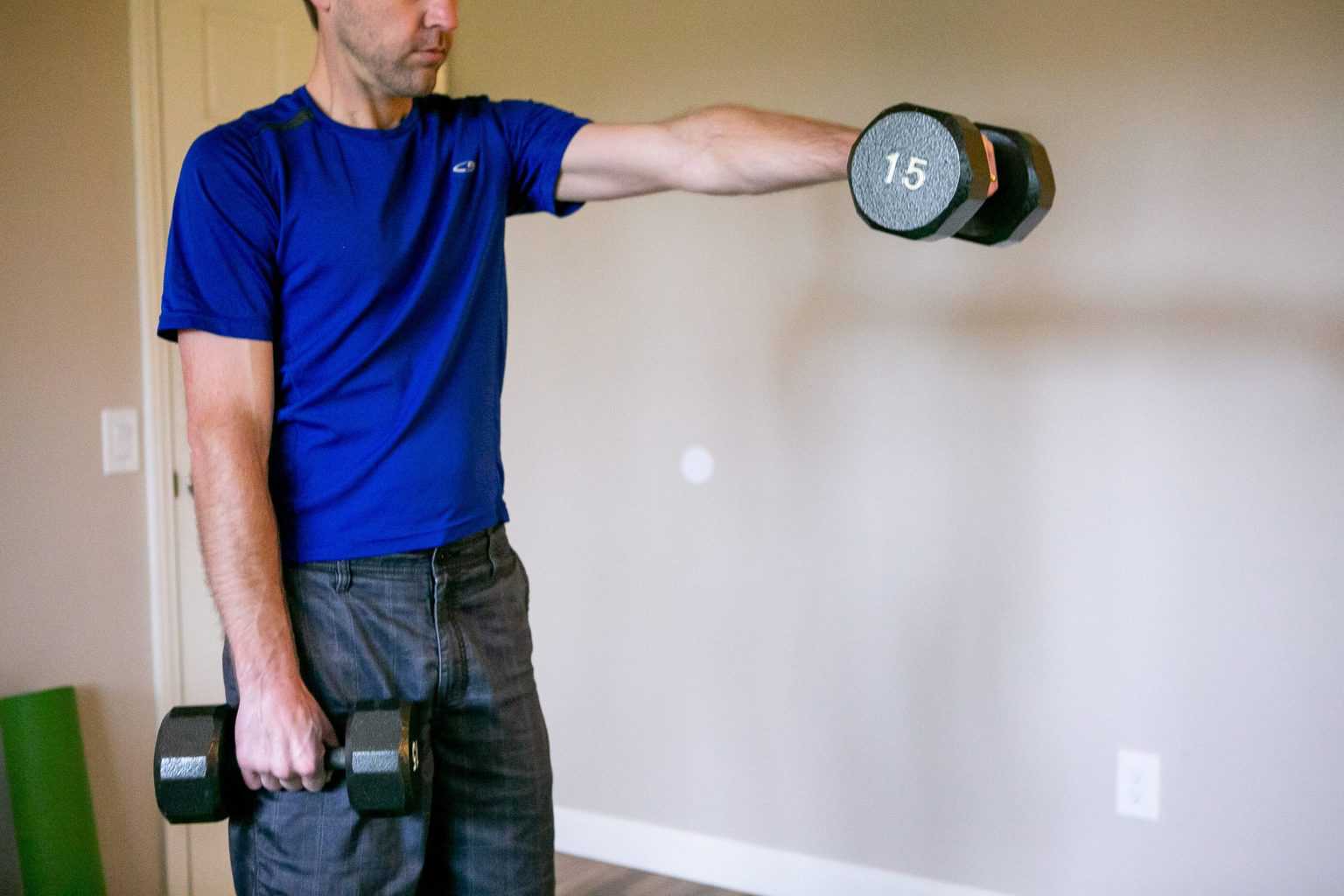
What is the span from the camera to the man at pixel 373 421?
1355 mm

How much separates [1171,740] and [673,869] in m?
1.12

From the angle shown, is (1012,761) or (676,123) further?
(1012,761)

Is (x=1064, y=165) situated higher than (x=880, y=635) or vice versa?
(x=1064, y=165)

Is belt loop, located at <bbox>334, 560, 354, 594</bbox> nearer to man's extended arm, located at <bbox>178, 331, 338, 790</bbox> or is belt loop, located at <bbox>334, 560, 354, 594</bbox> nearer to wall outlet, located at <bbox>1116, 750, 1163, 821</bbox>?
man's extended arm, located at <bbox>178, 331, 338, 790</bbox>

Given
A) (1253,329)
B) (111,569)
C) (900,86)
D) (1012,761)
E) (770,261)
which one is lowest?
(1012,761)

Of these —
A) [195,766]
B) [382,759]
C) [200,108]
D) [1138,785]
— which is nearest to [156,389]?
[200,108]

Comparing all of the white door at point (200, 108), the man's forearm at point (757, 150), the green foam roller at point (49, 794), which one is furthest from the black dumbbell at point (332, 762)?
the white door at point (200, 108)

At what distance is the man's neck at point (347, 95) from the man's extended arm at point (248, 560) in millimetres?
305

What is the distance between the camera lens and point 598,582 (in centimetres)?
288

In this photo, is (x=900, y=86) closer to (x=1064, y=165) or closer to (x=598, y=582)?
(x=1064, y=165)

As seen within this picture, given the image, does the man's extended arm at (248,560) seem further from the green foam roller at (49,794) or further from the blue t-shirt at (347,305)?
the green foam roller at (49,794)

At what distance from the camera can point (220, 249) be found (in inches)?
53.4

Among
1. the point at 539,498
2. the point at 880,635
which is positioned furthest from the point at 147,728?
the point at 880,635

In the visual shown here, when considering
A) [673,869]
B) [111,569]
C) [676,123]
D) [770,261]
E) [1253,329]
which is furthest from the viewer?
[673,869]
